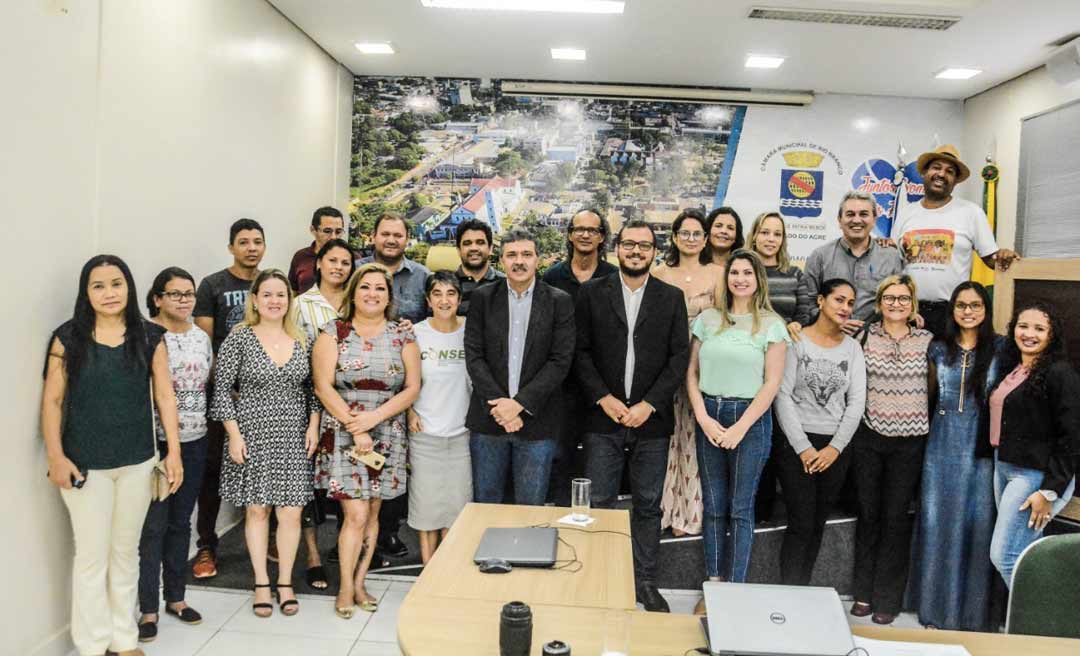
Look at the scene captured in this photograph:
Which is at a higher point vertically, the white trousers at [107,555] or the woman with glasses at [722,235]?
the woman with glasses at [722,235]

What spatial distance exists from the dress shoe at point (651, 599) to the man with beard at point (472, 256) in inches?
68.1

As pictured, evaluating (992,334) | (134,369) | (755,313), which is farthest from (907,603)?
(134,369)

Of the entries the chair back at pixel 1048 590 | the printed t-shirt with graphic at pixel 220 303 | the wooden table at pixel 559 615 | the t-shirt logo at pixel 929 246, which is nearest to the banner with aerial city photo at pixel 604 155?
the t-shirt logo at pixel 929 246

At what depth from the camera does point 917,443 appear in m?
3.82

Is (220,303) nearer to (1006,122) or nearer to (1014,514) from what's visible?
(1014,514)

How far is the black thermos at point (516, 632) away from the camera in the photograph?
168cm

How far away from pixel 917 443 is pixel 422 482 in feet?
7.99

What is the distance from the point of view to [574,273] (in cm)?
420

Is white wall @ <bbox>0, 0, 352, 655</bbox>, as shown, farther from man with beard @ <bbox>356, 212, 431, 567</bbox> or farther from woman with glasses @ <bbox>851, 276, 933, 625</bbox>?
woman with glasses @ <bbox>851, 276, 933, 625</bbox>

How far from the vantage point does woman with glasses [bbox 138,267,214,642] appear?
11.3ft

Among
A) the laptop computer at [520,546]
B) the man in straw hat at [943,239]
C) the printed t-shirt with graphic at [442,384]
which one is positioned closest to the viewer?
the laptop computer at [520,546]

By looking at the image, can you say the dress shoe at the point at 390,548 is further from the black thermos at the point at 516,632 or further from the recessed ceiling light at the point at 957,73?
the recessed ceiling light at the point at 957,73

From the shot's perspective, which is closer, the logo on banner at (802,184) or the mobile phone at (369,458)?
the mobile phone at (369,458)

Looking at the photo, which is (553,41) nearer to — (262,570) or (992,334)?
(992,334)
